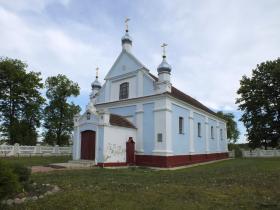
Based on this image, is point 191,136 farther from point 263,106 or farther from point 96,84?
point 263,106

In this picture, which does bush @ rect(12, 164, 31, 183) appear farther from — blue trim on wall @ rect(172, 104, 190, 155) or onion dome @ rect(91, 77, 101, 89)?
onion dome @ rect(91, 77, 101, 89)

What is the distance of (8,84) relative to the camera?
31.5m

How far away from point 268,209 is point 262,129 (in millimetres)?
29546

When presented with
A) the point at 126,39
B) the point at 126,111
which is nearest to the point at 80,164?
the point at 126,111

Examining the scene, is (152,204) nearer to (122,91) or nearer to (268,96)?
(122,91)

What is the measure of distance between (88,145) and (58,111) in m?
20.8

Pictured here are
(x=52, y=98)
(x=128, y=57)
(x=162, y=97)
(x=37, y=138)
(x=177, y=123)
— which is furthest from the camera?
(x=52, y=98)

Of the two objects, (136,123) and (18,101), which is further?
(18,101)

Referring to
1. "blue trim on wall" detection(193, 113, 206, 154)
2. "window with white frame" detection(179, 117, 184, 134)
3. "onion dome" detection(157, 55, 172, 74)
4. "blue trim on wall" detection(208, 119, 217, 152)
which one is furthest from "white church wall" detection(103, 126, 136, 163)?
"blue trim on wall" detection(208, 119, 217, 152)

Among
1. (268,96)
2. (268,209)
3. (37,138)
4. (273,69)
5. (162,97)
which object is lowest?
(268,209)

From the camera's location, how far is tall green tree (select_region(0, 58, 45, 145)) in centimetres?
3117

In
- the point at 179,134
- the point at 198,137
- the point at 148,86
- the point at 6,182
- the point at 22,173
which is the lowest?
the point at 22,173

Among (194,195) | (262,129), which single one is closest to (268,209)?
(194,195)

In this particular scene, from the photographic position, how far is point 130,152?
1909 cm
